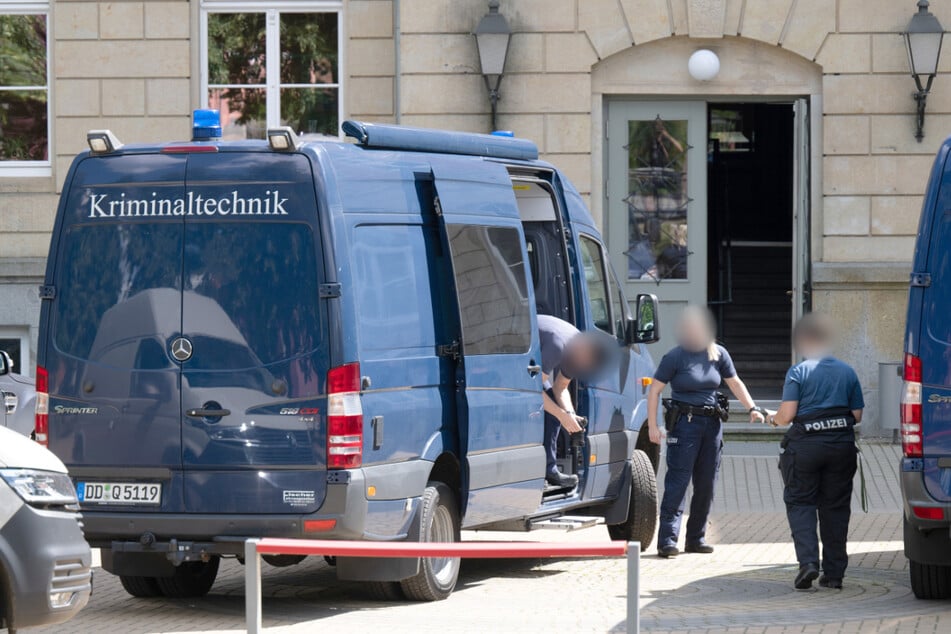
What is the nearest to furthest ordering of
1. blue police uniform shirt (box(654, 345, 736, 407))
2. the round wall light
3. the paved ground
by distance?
the paved ground → blue police uniform shirt (box(654, 345, 736, 407)) → the round wall light

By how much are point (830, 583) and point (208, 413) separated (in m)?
3.77

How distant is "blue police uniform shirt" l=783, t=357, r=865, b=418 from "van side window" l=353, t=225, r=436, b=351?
218 centimetres

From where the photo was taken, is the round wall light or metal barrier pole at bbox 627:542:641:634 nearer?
metal barrier pole at bbox 627:542:641:634

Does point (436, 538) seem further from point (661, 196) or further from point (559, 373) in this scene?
point (661, 196)

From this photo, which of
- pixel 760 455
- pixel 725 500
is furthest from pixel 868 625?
pixel 760 455

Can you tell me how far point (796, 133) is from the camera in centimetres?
1839

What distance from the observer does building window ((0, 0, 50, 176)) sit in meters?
19.5

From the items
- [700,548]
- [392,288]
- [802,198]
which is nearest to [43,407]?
[392,288]

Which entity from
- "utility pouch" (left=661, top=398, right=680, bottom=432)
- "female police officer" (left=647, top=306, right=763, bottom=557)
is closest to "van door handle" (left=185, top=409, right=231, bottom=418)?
"female police officer" (left=647, top=306, right=763, bottom=557)

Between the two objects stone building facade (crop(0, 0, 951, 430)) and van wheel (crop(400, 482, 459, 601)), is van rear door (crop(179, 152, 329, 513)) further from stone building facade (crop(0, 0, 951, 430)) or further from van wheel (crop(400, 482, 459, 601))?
stone building facade (crop(0, 0, 951, 430))

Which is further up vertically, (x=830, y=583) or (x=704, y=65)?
(x=704, y=65)

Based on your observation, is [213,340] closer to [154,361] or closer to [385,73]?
[154,361]

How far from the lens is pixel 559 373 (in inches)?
424

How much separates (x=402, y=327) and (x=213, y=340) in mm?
997
